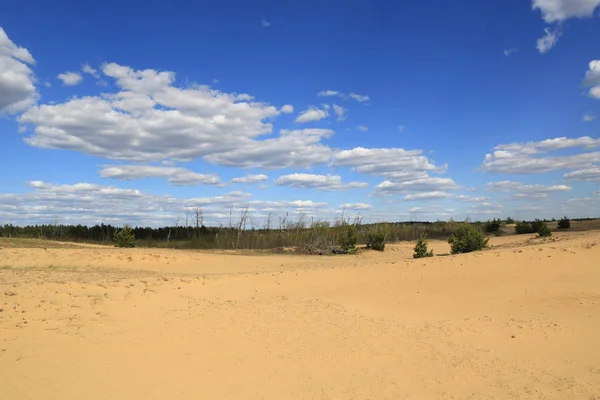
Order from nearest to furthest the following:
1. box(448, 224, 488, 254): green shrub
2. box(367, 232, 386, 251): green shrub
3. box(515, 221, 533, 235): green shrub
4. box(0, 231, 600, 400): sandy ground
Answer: box(0, 231, 600, 400): sandy ground
box(448, 224, 488, 254): green shrub
box(367, 232, 386, 251): green shrub
box(515, 221, 533, 235): green shrub

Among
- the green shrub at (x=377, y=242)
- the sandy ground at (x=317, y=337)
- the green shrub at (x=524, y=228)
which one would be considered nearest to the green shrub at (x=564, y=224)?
the green shrub at (x=524, y=228)

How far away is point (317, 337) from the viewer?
7070 millimetres

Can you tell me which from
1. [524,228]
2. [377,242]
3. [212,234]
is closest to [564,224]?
[524,228]

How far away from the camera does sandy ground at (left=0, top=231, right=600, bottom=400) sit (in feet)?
17.4

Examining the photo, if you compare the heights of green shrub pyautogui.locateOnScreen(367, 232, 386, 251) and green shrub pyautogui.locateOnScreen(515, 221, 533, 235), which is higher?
green shrub pyautogui.locateOnScreen(515, 221, 533, 235)

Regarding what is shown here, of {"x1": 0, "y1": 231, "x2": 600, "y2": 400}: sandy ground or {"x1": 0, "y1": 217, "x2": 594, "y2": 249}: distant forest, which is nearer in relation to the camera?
{"x1": 0, "y1": 231, "x2": 600, "y2": 400}: sandy ground

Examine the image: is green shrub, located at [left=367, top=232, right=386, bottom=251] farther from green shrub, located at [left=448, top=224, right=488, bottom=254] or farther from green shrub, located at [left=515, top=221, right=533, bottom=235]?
green shrub, located at [left=515, top=221, right=533, bottom=235]

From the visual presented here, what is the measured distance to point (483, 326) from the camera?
7383mm

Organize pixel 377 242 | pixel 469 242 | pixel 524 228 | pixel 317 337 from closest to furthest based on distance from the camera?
pixel 317 337 → pixel 469 242 → pixel 377 242 → pixel 524 228

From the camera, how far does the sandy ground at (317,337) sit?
5.31 metres

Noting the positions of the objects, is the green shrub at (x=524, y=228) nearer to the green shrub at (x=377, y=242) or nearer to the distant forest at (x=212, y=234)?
the distant forest at (x=212, y=234)

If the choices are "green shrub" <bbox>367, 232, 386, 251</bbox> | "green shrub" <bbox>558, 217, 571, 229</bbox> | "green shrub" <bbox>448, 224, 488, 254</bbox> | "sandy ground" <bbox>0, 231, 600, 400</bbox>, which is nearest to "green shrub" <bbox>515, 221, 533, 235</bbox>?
"green shrub" <bbox>558, 217, 571, 229</bbox>

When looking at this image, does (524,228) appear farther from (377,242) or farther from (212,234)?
(212,234)

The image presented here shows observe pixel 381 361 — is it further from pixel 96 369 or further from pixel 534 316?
pixel 96 369
